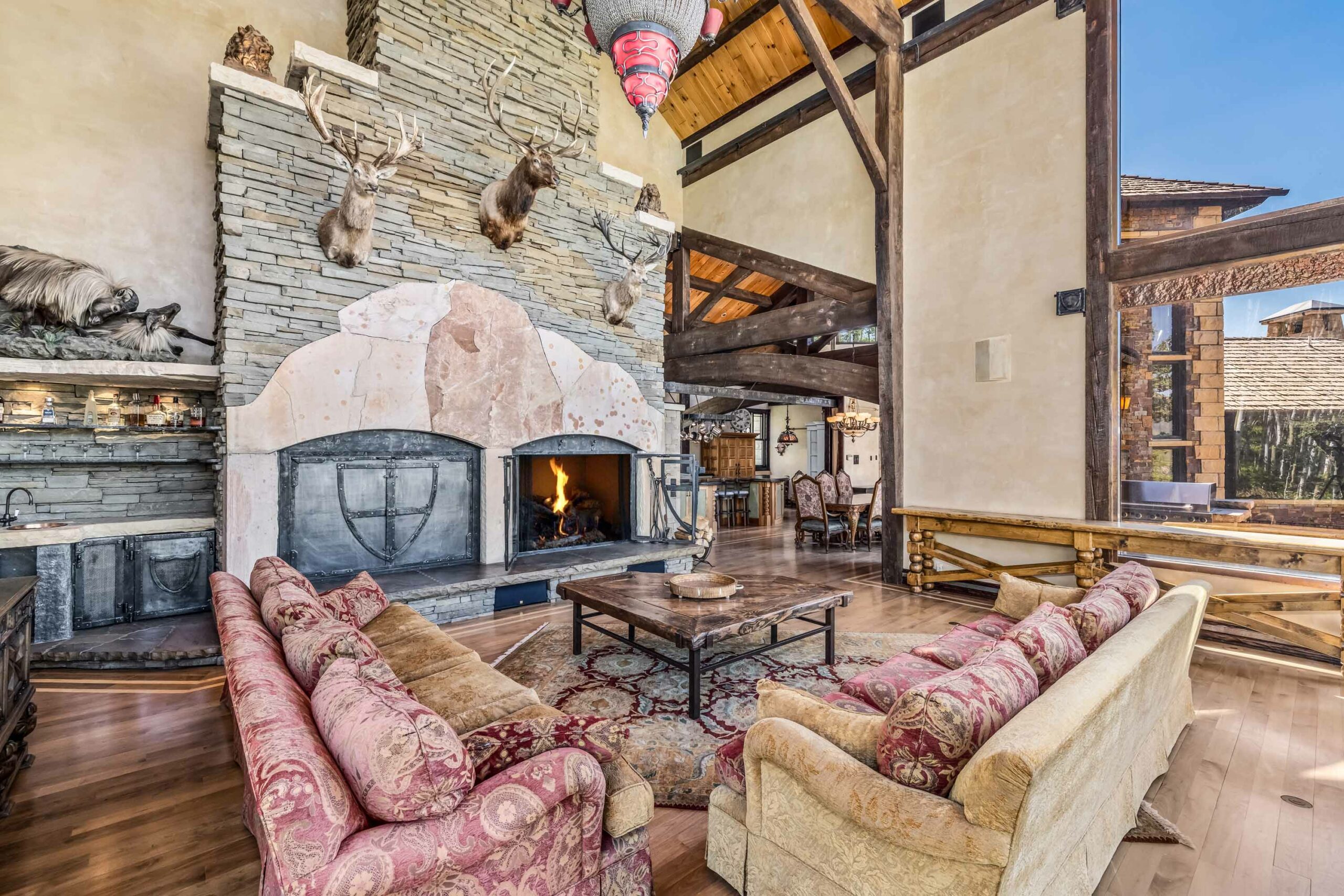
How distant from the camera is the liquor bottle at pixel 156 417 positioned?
450cm

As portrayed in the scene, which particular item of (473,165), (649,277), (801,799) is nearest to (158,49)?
(473,165)

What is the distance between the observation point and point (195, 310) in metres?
4.93

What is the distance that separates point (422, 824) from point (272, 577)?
174cm

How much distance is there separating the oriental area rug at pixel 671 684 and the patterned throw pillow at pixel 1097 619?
1400mm

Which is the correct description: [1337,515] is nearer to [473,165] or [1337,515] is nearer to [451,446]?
[451,446]

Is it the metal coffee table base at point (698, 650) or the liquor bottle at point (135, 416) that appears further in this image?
the liquor bottle at point (135, 416)

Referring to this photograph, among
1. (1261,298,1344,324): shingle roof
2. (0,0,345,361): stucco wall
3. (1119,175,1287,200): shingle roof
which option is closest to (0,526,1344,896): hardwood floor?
(1261,298,1344,324): shingle roof

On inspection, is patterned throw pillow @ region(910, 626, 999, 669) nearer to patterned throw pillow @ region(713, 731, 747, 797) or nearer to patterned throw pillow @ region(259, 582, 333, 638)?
patterned throw pillow @ region(713, 731, 747, 797)

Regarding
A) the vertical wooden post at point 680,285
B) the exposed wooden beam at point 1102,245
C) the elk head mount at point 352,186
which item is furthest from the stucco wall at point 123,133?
the exposed wooden beam at point 1102,245

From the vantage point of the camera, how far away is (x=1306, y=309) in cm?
462

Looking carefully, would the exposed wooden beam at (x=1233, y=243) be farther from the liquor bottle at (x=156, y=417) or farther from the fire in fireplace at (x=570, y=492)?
the liquor bottle at (x=156, y=417)

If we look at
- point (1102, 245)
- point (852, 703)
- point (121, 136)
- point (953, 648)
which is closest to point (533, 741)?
point (852, 703)

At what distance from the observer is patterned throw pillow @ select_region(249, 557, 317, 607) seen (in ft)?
8.16

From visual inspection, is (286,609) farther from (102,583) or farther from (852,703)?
(102,583)
